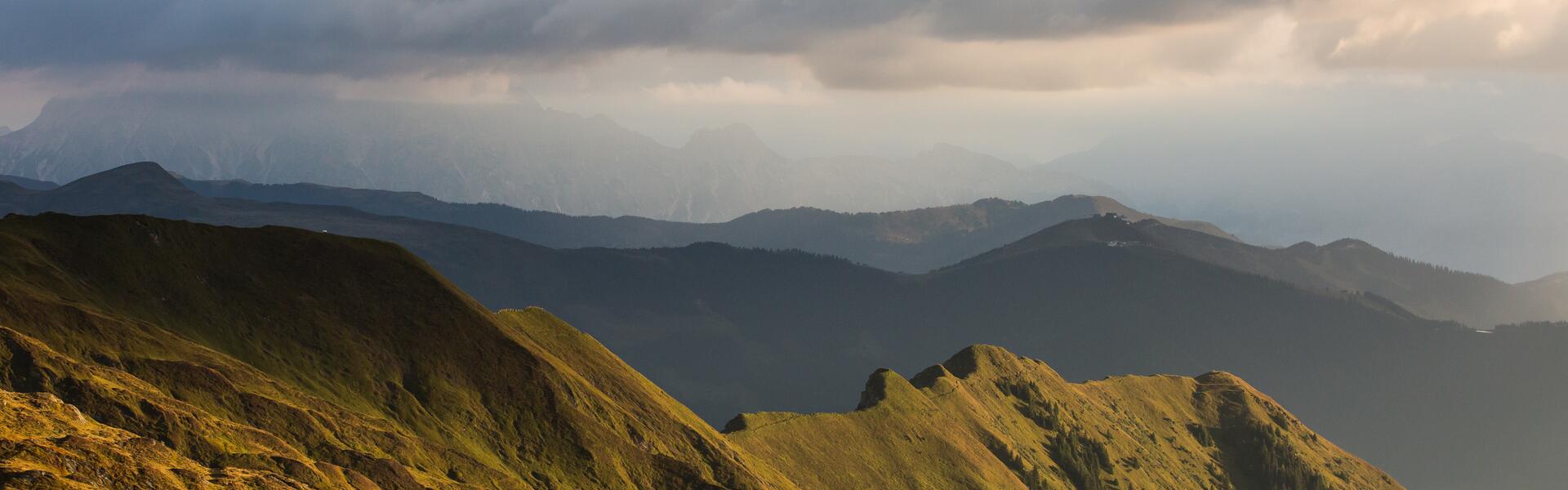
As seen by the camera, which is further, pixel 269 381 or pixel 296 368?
pixel 296 368

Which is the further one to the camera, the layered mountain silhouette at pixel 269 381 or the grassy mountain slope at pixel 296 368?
the grassy mountain slope at pixel 296 368

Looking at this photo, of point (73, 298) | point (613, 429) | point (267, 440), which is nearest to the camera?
point (267, 440)

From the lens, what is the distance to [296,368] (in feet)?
555

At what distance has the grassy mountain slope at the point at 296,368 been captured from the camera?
132375 millimetres

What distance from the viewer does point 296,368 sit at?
555 ft

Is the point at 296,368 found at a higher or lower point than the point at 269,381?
higher

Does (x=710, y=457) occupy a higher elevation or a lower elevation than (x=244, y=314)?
lower

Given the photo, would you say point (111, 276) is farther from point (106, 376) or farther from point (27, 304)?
point (106, 376)

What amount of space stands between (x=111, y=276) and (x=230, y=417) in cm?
4208

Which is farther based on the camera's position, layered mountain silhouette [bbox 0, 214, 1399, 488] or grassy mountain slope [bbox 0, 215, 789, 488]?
grassy mountain slope [bbox 0, 215, 789, 488]

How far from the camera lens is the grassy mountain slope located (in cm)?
13238

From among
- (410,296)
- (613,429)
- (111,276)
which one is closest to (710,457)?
(613,429)

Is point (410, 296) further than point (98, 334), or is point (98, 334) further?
point (410, 296)

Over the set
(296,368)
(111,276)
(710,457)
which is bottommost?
(710,457)
